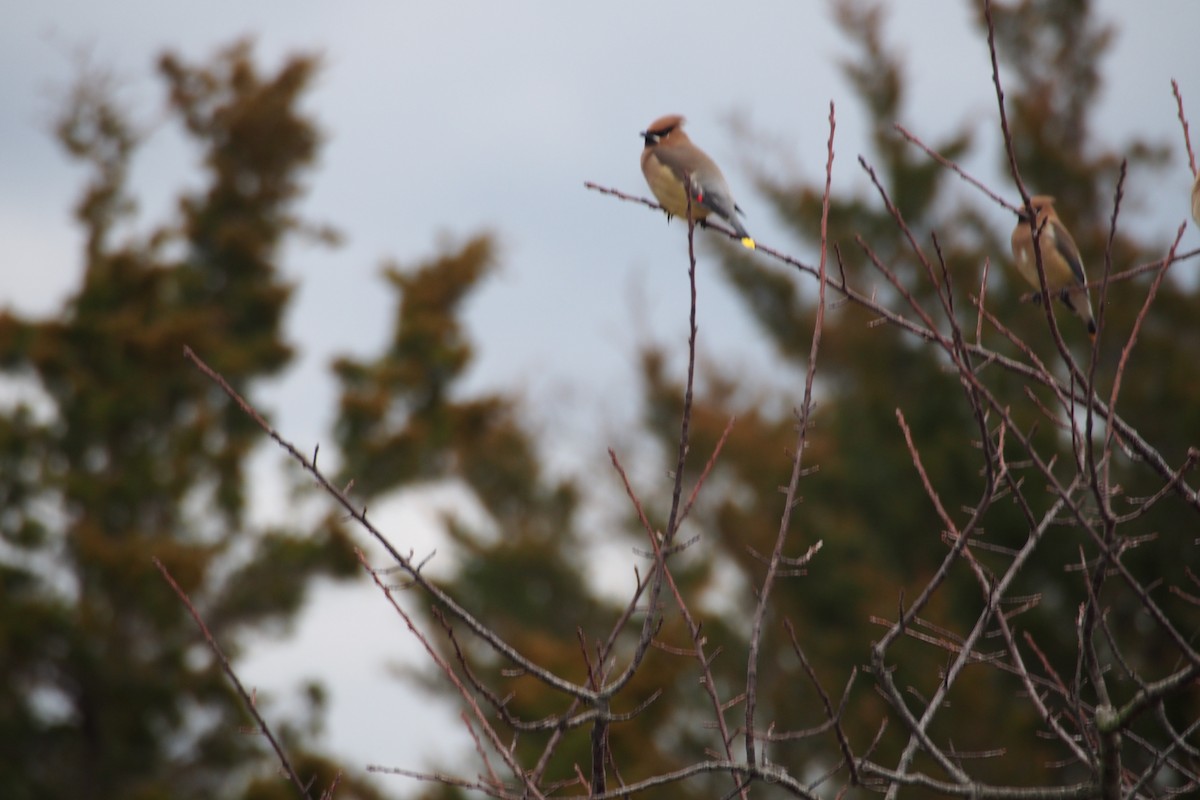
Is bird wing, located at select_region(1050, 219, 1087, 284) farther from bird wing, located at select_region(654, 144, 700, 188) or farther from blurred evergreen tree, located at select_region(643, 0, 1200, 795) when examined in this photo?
blurred evergreen tree, located at select_region(643, 0, 1200, 795)

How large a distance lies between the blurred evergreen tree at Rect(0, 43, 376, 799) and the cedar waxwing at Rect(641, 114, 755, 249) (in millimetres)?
8676

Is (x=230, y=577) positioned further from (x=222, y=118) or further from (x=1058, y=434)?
(x=1058, y=434)

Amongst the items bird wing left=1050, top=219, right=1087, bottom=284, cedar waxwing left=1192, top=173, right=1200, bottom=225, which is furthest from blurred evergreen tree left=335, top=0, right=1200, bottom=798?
cedar waxwing left=1192, top=173, right=1200, bottom=225

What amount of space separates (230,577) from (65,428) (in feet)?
7.80

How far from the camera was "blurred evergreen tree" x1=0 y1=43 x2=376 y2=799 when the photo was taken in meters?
13.4

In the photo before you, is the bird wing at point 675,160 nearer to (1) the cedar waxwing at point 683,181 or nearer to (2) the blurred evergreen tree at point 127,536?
(1) the cedar waxwing at point 683,181

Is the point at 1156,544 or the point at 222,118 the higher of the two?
the point at 222,118

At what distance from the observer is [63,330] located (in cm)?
1431

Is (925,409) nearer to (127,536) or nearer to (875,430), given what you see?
(875,430)

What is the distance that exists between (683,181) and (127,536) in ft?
33.4

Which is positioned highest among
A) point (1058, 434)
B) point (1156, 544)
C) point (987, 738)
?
point (1058, 434)

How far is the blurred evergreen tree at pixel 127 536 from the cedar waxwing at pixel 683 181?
342 inches

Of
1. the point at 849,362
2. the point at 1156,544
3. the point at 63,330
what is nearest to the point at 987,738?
the point at 1156,544

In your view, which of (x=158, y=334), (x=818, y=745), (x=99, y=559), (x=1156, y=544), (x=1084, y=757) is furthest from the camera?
(x=818, y=745)
